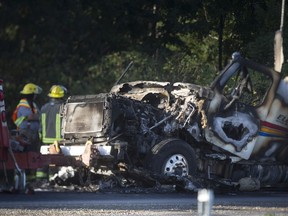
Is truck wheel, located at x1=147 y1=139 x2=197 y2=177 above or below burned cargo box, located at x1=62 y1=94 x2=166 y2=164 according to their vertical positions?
below

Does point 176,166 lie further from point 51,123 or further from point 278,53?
point 278,53

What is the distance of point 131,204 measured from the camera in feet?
43.8

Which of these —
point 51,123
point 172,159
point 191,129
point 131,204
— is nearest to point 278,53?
point 191,129

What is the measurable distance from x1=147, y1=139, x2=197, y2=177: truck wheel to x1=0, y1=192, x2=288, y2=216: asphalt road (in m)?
0.39

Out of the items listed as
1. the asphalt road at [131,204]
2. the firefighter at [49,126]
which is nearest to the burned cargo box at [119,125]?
the asphalt road at [131,204]

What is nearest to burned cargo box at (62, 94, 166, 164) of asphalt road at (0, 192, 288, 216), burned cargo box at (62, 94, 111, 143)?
burned cargo box at (62, 94, 111, 143)

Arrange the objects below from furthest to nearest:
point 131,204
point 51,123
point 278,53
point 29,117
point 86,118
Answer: point 278,53 → point 51,123 → point 29,117 → point 86,118 → point 131,204

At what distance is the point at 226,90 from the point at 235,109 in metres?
0.55

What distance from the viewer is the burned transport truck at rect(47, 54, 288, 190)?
1598cm

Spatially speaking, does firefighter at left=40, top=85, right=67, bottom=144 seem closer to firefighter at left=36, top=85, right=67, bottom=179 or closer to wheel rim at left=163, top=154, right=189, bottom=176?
firefighter at left=36, top=85, right=67, bottom=179

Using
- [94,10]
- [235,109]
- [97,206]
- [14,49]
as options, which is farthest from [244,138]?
[14,49]

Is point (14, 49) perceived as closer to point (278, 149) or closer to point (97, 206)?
point (278, 149)

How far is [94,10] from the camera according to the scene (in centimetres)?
3030

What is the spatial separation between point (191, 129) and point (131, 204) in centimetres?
323
